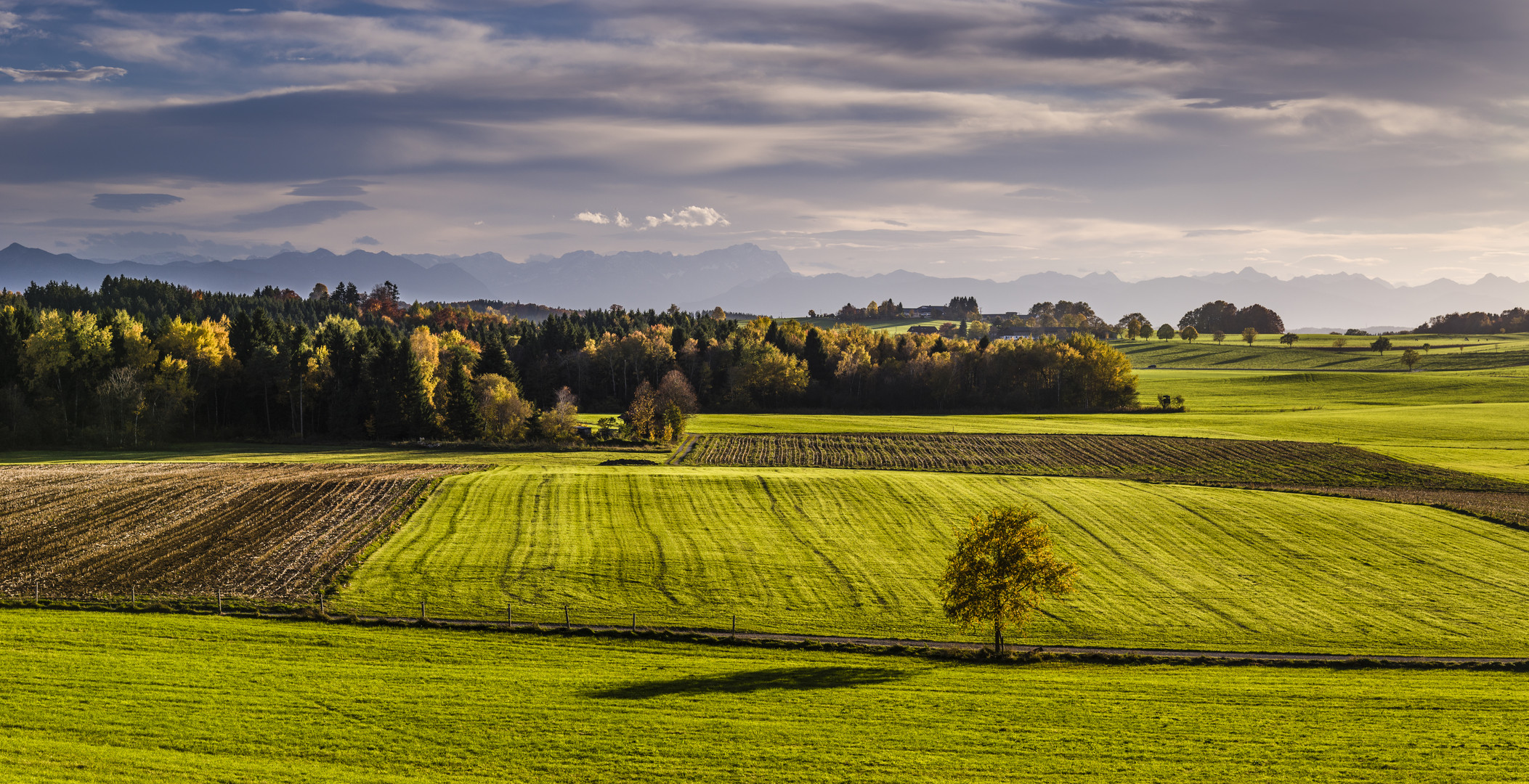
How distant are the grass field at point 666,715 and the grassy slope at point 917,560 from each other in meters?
5.52

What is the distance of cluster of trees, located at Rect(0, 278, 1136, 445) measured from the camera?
303 ft

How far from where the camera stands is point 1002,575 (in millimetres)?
34188

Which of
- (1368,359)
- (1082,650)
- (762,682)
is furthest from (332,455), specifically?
(1368,359)

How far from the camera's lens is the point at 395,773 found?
21.7 metres

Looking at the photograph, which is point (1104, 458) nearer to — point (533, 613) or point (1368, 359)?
point (533, 613)

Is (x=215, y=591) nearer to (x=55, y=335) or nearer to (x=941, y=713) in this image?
(x=941, y=713)

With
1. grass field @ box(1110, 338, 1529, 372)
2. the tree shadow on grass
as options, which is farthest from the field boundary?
grass field @ box(1110, 338, 1529, 372)

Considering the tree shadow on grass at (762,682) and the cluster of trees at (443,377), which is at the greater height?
the cluster of trees at (443,377)

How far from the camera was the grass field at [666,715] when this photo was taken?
22531mm

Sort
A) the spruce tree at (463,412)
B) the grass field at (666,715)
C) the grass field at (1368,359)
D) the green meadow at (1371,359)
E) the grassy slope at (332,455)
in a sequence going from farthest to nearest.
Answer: the grass field at (1368,359) < the green meadow at (1371,359) < the spruce tree at (463,412) < the grassy slope at (332,455) < the grass field at (666,715)

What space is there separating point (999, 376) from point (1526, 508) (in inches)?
3483

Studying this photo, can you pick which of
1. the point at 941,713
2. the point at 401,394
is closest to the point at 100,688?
the point at 941,713

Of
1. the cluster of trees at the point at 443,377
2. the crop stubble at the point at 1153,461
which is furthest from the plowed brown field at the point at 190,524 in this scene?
the crop stubble at the point at 1153,461

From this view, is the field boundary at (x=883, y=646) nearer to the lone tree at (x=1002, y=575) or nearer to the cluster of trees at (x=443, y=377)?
the lone tree at (x=1002, y=575)
